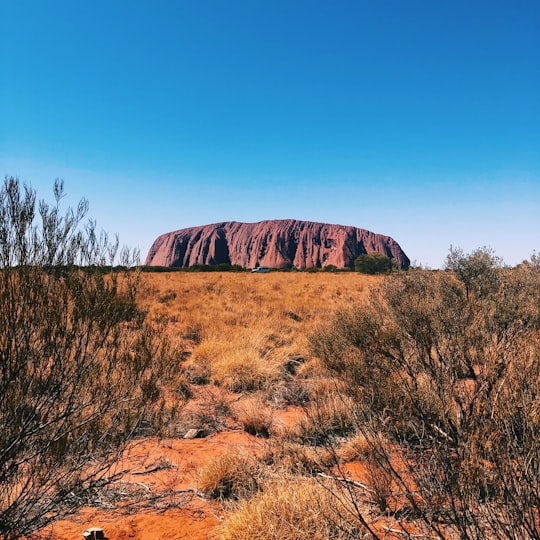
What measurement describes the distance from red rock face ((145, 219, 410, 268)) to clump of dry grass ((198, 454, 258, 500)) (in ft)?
440

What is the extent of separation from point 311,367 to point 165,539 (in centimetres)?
524

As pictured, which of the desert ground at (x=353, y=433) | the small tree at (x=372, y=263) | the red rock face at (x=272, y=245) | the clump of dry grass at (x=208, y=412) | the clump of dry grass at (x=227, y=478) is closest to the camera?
the desert ground at (x=353, y=433)

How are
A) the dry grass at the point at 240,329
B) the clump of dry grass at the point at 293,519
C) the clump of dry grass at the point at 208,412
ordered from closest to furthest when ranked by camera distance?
the clump of dry grass at the point at 293,519, the clump of dry grass at the point at 208,412, the dry grass at the point at 240,329

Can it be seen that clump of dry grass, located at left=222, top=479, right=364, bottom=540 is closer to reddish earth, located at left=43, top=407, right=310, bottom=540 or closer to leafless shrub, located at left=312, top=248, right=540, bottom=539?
reddish earth, located at left=43, top=407, right=310, bottom=540

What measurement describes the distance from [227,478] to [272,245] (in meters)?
145

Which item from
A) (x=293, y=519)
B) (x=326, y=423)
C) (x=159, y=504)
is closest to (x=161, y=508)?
(x=159, y=504)

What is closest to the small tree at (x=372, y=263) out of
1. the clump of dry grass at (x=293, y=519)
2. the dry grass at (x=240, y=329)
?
the dry grass at (x=240, y=329)

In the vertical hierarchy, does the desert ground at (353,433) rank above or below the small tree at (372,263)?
below

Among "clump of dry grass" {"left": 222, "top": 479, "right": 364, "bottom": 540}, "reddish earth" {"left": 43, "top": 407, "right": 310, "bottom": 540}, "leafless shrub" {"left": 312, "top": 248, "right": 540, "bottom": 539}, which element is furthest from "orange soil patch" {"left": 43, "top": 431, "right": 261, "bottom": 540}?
"leafless shrub" {"left": 312, "top": 248, "right": 540, "bottom": 539}

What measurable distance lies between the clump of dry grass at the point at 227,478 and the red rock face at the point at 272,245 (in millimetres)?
133972

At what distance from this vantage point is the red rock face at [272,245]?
143 m

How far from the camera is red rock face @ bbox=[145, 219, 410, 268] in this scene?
14325 centimetres

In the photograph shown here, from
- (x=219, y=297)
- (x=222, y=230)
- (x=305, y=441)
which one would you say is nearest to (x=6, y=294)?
(x=305, y=441)

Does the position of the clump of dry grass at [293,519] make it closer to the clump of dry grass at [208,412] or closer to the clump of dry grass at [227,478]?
the clump of dry grass at [227,478]
